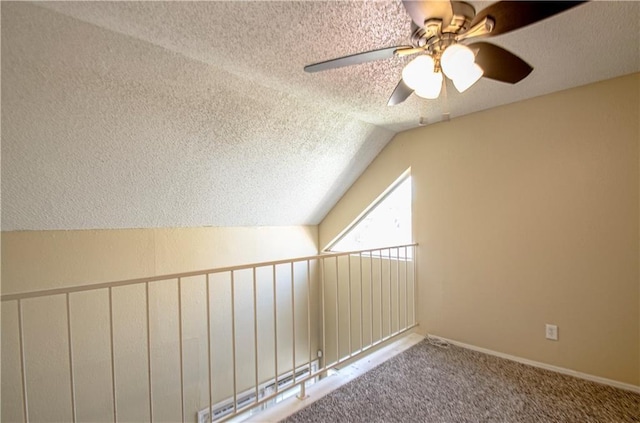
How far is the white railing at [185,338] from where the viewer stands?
2.16m

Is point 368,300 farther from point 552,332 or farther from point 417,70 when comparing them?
point 417,70

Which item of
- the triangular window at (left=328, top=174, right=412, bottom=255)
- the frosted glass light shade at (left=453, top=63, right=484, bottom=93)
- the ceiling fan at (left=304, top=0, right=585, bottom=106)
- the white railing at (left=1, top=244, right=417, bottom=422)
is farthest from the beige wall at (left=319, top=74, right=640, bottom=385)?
the frosted glass light shade at (left=453, top=63, right=484, bottom=93)

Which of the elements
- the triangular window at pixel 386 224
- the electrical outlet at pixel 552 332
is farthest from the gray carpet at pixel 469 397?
the triangular window at pixel 386 224

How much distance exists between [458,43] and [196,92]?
159 centimetres

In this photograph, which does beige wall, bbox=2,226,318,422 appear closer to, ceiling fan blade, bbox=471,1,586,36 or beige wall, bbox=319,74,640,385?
beige wall, bbox=319,74,640,385

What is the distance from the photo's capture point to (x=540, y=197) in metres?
2.36

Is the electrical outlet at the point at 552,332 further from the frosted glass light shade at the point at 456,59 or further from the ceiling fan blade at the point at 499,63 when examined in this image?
the frosted glass light shade at the point at 456,59

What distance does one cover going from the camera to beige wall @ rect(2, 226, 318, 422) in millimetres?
2248

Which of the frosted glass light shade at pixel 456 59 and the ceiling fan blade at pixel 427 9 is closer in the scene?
the ceiling fan blade at pixel 427 9

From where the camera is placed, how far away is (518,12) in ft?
3.35

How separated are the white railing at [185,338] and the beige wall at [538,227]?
1.69 feet

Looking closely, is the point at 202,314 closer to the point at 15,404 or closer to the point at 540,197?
the point at 15,404

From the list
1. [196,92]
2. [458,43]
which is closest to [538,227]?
[458,43]

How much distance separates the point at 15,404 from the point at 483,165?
4.05 m
